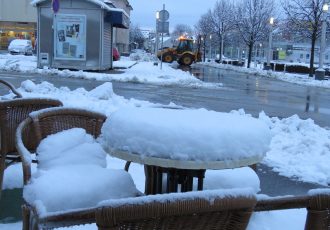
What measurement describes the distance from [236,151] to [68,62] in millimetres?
21703

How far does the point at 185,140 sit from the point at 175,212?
0.79 metres

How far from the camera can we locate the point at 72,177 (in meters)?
2.74

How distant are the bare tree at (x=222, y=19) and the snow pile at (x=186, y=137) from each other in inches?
2280

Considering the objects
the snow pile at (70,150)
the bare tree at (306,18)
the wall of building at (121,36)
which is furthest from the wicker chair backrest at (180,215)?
the wall of building at (121,36)

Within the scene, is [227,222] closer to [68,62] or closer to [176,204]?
[176,204]

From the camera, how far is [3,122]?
12.4 ft

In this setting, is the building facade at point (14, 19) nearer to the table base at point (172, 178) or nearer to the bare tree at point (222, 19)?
the bare tree at point (222, 19)

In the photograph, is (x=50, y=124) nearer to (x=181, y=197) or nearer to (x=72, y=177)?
(x=72, y=177)

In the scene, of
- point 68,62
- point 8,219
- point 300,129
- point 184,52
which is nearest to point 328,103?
point 300,129

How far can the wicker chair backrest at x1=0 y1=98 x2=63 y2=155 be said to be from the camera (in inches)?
149

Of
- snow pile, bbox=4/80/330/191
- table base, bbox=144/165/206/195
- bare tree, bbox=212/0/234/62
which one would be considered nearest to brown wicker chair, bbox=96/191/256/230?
table base, bbox=144/165/206/195

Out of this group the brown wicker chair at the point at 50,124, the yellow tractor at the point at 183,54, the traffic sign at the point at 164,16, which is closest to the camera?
the brown wicker chair at the point at 50,124

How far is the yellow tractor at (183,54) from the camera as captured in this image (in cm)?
4397

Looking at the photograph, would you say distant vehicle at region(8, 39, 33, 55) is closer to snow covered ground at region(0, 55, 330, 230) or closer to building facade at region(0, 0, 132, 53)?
building facade at region(0, 0, 132, 53)
